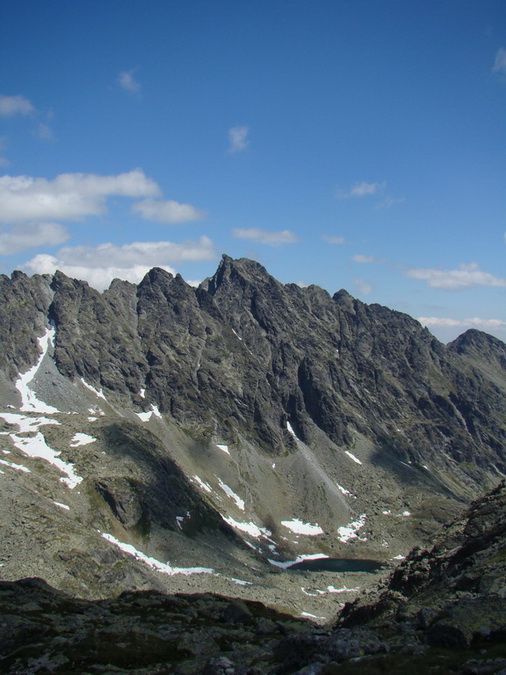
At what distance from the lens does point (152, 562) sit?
117m

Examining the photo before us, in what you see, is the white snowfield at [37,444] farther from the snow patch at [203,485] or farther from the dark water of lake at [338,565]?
the dark water of lake at [338,565]

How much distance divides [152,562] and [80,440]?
56.5 meters

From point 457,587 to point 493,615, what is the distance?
2046 cm

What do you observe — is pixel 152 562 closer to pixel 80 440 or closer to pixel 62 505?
pixel 62 505

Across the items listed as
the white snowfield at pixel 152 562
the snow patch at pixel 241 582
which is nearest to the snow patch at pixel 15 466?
the white snowfield at pixel 152 562

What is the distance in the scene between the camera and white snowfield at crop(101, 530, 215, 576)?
115 meters

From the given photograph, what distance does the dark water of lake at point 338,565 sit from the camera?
17150 centimetres

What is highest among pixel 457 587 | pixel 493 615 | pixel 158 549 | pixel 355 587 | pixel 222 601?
pixel 493 615

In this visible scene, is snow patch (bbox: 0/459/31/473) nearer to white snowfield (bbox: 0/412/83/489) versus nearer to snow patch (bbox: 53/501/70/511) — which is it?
white snowfield (bbox: 0/412/83/489)

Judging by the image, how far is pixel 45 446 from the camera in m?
149

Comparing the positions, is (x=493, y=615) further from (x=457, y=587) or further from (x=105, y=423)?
(x=105, y=423)

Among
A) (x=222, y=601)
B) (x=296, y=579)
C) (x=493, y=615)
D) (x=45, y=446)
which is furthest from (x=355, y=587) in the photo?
(x=493, y=615)

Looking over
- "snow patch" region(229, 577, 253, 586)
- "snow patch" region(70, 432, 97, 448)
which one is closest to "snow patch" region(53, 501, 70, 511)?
"snow patch" region(70, 432, 97, 448)

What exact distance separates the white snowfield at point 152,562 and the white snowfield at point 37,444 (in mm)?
21151
